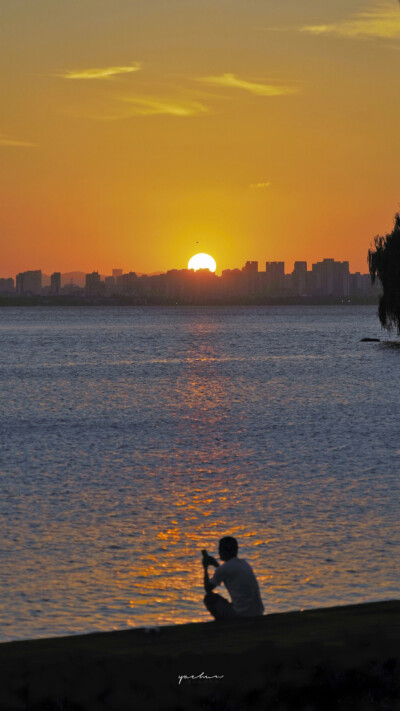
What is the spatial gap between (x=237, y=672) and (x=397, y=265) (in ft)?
238

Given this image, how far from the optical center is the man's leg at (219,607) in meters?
10.5

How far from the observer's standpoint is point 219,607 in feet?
34.7

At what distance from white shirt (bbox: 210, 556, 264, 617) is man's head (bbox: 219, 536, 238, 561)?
0.07 m

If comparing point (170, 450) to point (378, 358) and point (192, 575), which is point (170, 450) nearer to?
point (192, 575)

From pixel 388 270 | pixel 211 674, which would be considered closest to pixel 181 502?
pixel 211 674

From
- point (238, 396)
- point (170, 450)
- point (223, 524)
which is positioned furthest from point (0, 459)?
point (238, 396)

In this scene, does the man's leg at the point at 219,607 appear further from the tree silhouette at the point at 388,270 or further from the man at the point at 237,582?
the tree silhouette at the point at 388,270

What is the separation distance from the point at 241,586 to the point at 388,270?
7095 centimetres

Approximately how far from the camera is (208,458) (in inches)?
1093

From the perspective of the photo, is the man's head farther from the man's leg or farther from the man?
the man's leg

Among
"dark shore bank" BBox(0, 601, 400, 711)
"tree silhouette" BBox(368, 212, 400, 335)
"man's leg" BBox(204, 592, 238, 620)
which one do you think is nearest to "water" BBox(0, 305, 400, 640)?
"man's leg" BBox(204, 592, 238, 620)

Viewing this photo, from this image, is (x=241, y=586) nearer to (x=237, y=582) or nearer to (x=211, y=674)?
(x=237, y=582)

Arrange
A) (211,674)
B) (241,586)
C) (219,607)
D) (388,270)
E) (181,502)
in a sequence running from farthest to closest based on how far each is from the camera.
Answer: (388,270), (181,502), (219,607), (241,586), (211,674)

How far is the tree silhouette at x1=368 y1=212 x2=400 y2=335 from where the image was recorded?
78000 mm
